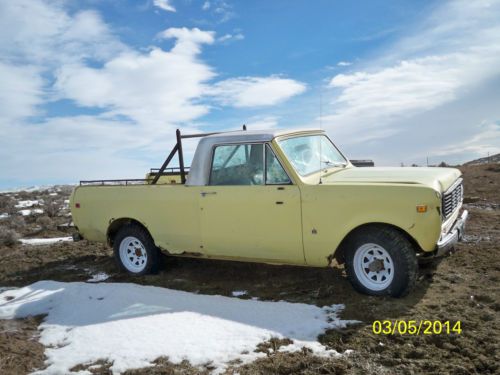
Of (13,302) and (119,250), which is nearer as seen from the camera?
(13,302)

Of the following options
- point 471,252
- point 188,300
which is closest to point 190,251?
point 188,300

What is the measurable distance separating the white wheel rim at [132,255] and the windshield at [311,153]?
2754 millimetres

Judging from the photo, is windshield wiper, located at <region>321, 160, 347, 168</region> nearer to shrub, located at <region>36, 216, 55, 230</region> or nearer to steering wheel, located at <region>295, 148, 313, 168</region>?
steering wheel, located at <region>295, 148, 313, 168</region>

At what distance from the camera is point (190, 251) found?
6.02m

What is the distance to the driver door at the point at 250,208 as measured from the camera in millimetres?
5211

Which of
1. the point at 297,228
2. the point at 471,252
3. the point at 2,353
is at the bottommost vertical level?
the point at 2,353

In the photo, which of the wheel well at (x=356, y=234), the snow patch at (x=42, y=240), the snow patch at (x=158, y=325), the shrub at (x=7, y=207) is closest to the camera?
the snow patch at (x=158, y=325)

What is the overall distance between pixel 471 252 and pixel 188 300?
4148mm

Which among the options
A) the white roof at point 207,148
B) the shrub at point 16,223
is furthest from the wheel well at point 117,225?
the shrub at point 16,223

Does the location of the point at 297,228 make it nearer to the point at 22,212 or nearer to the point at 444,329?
the point at 444,329

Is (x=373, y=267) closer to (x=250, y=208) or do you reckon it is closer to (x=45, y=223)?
Answer: (x=250, y=208)

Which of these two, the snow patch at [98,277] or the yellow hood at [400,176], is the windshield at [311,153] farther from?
the snow patch at [98,277]

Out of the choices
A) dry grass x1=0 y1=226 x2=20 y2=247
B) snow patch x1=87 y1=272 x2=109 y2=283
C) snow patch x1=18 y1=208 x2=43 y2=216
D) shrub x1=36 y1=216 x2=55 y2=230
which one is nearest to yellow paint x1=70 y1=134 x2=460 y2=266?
snow patch x1=87 y1=272 x2=109 y2=283

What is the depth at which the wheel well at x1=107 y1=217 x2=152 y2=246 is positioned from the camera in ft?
21.6
